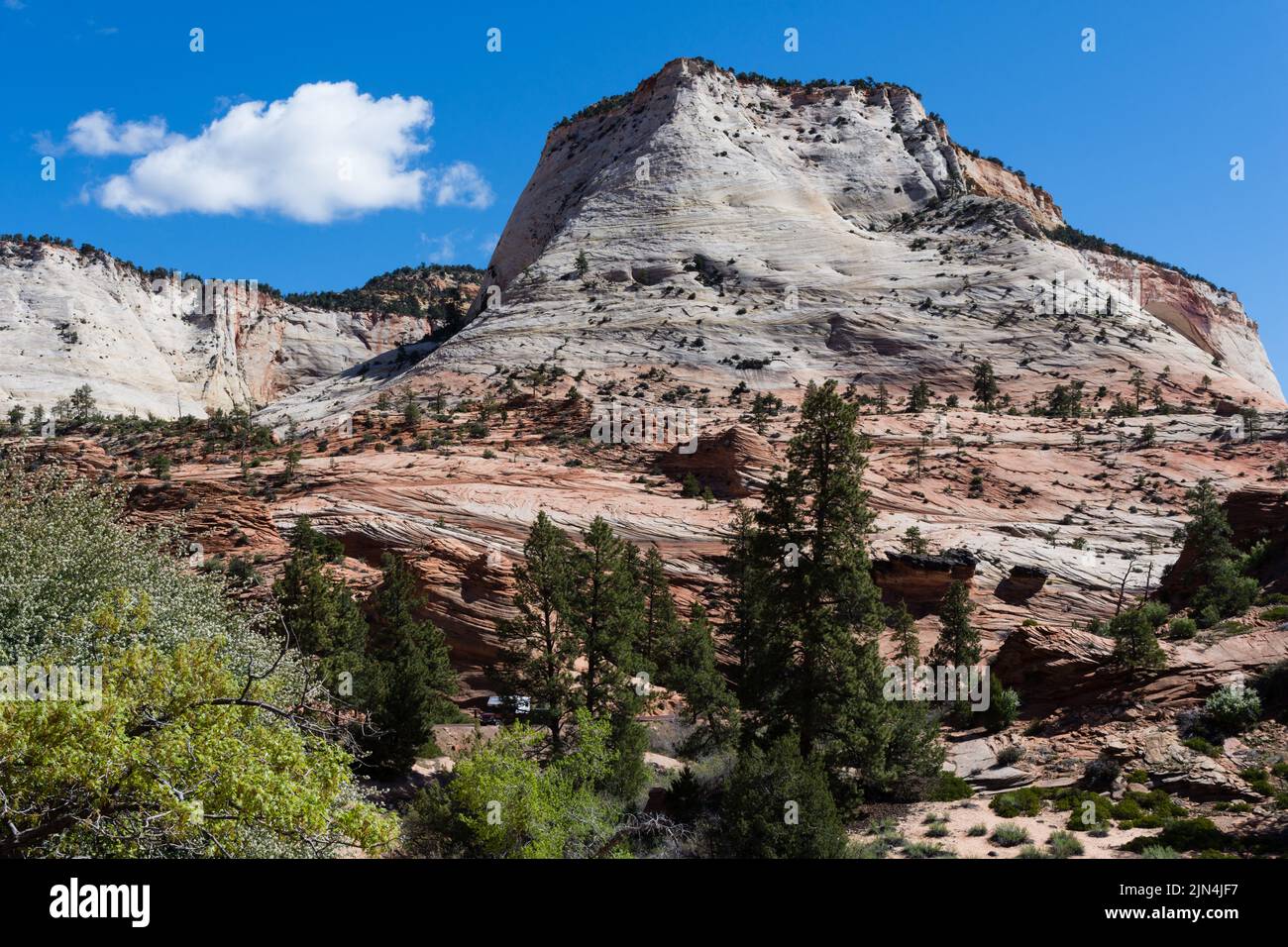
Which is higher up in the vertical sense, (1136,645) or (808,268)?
(808,268)

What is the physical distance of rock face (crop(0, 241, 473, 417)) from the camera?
288 feet

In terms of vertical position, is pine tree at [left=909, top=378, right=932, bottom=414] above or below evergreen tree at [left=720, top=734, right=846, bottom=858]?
above

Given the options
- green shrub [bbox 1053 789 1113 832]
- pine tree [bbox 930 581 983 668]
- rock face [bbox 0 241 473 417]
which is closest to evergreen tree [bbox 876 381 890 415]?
pine tree [bbox 930 581 983 668]

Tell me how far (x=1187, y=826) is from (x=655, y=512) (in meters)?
26.1

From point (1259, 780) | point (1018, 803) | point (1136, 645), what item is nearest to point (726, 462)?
point (1136, 645)

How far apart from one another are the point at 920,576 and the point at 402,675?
74.6ft

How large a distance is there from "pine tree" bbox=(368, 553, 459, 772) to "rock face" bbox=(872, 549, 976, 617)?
1908cm

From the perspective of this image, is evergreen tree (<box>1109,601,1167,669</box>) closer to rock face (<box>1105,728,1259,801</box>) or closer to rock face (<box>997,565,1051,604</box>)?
rock face (<box>1105,728,1259,801</box>)

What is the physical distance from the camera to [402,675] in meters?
26.9
